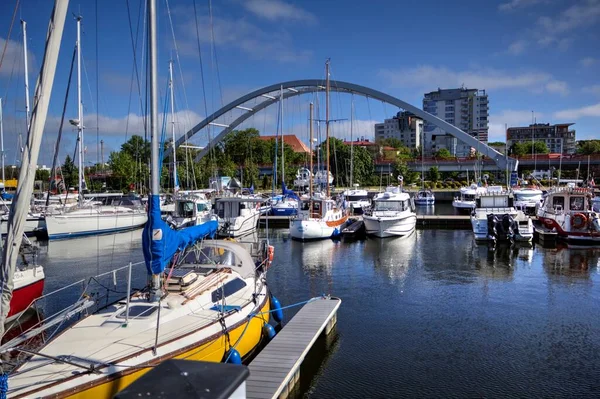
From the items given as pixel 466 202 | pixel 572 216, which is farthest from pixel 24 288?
pixel 466 202

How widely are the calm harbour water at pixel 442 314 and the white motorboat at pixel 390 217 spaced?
317cm

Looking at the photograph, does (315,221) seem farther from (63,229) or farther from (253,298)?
(253,298)

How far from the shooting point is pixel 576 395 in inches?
426

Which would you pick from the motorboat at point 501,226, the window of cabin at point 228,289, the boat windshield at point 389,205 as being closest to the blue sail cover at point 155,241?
the window of cabin at point 228,289

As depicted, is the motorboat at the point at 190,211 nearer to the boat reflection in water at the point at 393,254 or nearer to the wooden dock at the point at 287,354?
the boat reflection in water at the point at 393,254

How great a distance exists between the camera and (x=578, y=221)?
31.2m

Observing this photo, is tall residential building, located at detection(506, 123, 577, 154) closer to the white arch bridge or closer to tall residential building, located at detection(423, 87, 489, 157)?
tall residential building, located at detection(423, 87, 489, 157)

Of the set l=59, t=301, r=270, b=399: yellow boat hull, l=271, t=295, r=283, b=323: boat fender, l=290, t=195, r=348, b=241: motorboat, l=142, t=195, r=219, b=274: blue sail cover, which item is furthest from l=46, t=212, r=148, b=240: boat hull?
l=142, t=195, r=219, b=274: blue sail cover

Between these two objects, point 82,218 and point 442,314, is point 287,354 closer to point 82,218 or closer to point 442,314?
point 442,314

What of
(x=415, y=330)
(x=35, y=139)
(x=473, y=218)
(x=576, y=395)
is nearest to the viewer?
(x=35, y=139)

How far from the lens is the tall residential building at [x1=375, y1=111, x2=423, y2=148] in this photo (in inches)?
6437

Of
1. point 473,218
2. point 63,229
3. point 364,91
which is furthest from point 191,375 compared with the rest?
point 364,91

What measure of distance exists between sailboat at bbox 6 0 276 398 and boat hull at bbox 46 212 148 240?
25.5 m

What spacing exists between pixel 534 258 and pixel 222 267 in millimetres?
20063
